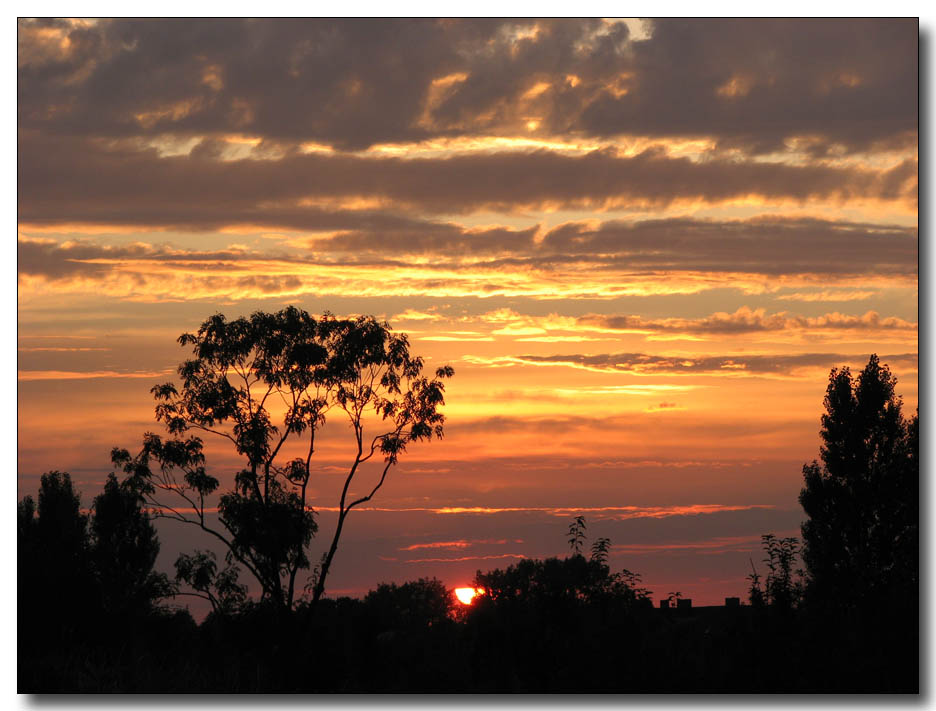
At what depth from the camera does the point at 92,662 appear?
11.2m

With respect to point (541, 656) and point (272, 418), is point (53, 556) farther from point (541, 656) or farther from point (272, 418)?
point (541, 656)

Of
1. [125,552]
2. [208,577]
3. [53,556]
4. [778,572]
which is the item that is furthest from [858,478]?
[125,552]

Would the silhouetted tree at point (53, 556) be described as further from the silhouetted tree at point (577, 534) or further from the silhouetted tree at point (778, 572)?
the silhouetted tree at point (778, 572)

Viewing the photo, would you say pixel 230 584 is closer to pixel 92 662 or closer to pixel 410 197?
pixel 92 662

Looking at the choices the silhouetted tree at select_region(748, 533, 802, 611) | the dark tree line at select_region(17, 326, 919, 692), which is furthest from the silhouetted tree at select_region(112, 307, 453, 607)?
the silhouetted tree at select_region(748, 533, 802, 611)

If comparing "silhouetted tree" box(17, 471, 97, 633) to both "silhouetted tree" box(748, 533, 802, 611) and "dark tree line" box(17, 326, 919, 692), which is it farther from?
"silhouetted tree" box(748, 533, 802, 611)

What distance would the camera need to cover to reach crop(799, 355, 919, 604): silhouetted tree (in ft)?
61.5

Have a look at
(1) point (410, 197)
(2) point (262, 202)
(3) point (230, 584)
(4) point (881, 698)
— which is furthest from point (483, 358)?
(3) point (230, 584)

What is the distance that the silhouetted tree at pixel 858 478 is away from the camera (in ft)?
61.5

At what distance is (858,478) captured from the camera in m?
21.9

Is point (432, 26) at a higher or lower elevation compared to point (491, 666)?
higher

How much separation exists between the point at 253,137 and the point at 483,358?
Result: 3668mm

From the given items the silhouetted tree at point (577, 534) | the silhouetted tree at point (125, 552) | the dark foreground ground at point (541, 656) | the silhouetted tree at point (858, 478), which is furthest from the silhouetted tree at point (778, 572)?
the silhouetted tree at point (125, 552)

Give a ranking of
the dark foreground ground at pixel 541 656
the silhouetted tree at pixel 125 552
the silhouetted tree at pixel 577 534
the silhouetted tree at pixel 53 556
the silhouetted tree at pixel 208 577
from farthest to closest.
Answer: the silhouetted tree at pixel 125 552, the silhouetted tree at pixel 208 577, the silhouetted tree at pixel 577 534, the silhouetted tree at pixel 53 556, the dark foreground ground at pixel 541 656
